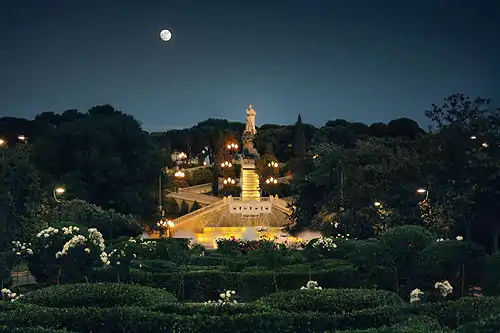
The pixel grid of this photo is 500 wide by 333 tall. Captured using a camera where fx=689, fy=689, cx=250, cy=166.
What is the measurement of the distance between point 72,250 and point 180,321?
6889 millimetres

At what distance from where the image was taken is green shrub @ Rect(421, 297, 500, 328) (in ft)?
42.9

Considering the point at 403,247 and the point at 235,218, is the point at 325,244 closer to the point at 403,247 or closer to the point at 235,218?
the point at 403,247

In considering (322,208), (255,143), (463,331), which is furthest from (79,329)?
(255,143)

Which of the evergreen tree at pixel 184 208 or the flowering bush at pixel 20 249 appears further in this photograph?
→ the evergreen tree at pixel 184 208

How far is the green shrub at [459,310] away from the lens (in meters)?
13.1

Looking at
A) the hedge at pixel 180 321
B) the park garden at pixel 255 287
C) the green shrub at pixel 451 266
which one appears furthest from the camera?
the green shrub at pixel 451 266

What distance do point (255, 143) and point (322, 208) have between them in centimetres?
3943

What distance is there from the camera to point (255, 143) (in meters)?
80.2

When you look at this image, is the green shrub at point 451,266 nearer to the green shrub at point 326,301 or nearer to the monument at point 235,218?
the green shrub at point 326,301

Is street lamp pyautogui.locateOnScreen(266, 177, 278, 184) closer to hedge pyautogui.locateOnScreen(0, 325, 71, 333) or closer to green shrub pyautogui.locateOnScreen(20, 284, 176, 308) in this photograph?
green shrub pyautogui.locateOnScreen(20, 284, 176, 308)

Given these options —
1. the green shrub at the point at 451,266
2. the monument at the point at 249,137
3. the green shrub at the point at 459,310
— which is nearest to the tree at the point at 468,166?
the green shrub at the point at 451,266

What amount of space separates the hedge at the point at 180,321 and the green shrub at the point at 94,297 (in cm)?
179

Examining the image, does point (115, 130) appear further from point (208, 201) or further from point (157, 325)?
point (157, 325)

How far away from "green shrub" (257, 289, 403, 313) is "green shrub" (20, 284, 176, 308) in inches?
102
